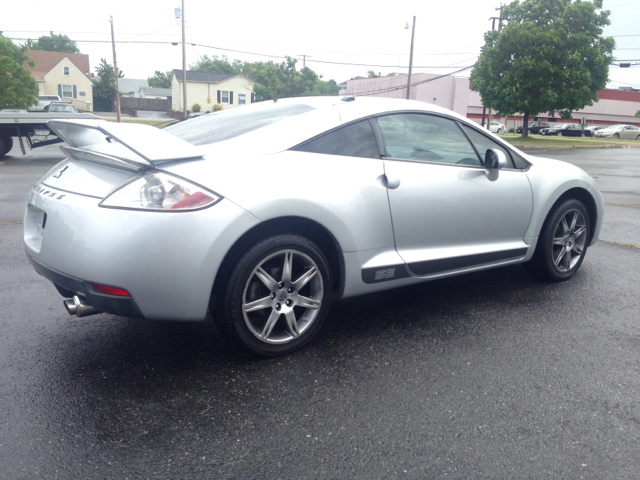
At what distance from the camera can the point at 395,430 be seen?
2479 mm

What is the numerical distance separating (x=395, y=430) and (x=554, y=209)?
285 cm

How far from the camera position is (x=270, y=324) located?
3045mm

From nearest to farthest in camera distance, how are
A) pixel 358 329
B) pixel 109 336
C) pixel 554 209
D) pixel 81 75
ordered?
pixel 109 336 → pixel 358 329 → pixel 554 209 → pixel 81 75

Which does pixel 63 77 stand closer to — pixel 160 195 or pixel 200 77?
pixel 200 77

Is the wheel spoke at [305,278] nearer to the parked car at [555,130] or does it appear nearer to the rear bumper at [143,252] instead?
the rear bumper at [143,252]

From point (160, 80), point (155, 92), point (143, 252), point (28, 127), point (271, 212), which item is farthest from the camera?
point (160, 80)

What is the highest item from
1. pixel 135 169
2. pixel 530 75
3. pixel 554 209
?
pixel 530 75

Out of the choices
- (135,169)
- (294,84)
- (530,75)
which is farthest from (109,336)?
(294,84)

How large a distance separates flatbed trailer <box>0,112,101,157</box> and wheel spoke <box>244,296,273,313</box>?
1212 cm

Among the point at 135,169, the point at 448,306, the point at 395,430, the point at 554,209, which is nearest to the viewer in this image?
the point at 395,430

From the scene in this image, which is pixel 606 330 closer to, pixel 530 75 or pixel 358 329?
pixel 358 329

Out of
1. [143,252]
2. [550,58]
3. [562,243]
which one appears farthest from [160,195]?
[550,58]

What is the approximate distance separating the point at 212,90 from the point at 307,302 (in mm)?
62835

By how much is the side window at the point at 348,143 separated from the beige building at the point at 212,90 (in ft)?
195
